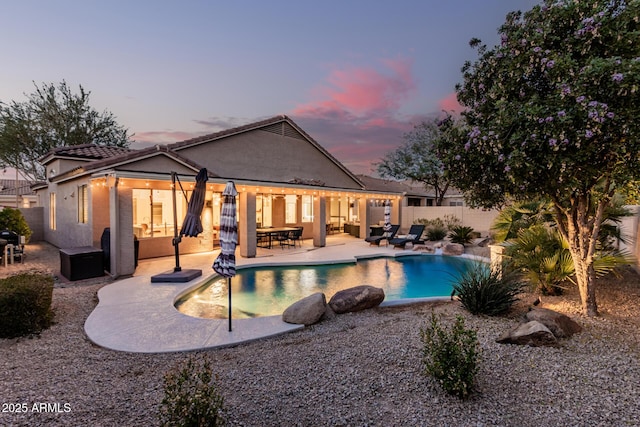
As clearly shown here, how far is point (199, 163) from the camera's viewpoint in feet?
50.1

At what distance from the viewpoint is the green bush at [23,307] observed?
5.14 metres

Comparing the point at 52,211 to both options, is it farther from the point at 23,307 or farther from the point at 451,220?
the point at 451,220

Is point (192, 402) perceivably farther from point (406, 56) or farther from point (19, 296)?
point (406, 56)

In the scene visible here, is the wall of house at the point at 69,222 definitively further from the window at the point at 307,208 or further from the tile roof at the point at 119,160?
the window at the point at 307,208

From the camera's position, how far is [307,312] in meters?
6.07

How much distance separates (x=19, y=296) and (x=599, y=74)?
9.30m

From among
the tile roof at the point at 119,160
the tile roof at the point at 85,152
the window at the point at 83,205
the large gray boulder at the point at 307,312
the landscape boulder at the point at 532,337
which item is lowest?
the large gray boulder at the point at 307,312

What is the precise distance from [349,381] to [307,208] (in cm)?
1722

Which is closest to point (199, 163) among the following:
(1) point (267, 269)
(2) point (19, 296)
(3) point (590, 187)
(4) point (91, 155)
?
(4) point (91, 155)

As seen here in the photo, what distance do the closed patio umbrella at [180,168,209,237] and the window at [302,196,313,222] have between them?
1096 cm

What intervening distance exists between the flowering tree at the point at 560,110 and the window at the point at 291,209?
47.8 feet

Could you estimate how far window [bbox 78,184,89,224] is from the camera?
39.1ft

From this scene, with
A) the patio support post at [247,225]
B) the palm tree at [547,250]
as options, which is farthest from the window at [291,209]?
the palm tree at [547,250]

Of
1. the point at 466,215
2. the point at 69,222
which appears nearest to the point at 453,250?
the point at 466,215
